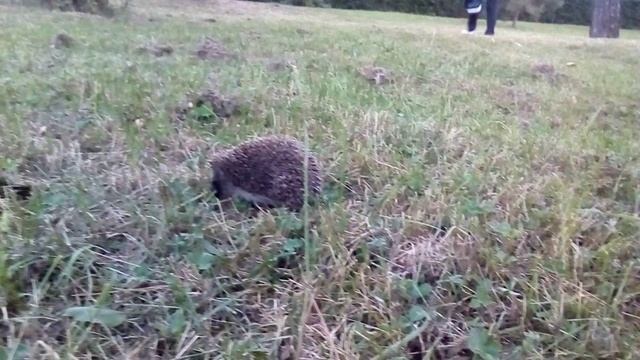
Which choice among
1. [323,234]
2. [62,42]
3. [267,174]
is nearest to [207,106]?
[267,174]

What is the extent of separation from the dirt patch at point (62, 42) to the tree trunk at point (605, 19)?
44.2 feet

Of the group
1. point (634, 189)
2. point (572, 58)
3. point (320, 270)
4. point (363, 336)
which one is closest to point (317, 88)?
point (634, 189)

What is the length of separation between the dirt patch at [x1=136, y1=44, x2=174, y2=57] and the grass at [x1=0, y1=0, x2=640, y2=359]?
1634 millimetres

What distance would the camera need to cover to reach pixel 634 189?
9.48 ft

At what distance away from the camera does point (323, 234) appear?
92.0 inches

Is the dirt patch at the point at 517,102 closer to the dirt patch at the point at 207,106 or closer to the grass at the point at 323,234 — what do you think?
the grass at the point at 323,234

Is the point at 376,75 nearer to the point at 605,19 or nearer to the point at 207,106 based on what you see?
the point at 207,106

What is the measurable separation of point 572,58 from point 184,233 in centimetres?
689

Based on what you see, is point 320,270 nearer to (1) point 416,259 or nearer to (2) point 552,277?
(1) point 416,259

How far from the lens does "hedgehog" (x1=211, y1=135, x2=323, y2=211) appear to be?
2535 mm

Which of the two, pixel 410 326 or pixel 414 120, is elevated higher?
pixel 414 120

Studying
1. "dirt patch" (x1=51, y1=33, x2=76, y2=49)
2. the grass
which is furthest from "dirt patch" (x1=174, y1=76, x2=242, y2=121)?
"dirt patch" (x1=51, y1=33, x2=76, y2=49)

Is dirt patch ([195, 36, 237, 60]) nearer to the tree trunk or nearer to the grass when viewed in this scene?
the grass

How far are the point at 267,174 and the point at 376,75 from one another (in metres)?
2.76
